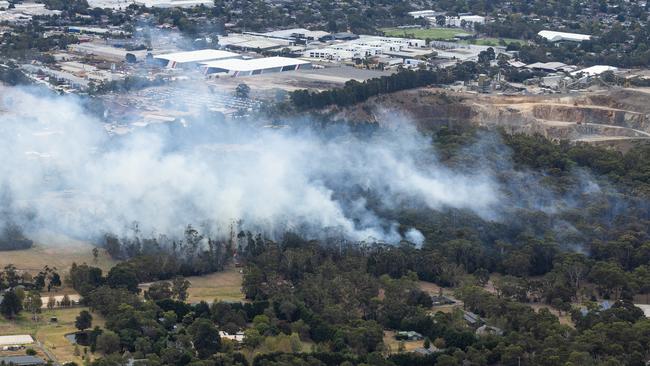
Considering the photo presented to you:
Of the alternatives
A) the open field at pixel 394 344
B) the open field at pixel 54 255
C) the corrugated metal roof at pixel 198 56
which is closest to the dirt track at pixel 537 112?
the corrugated metal roof at pixel 198 56

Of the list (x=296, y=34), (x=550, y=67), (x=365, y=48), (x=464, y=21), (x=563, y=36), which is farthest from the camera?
(x=464, y=21)

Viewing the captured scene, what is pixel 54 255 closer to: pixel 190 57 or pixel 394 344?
pixel 394 344

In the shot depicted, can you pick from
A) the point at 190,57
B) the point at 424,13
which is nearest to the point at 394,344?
the point at 190,57

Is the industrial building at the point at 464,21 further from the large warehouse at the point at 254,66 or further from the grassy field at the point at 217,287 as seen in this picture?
the grassy field at the point at 217,287

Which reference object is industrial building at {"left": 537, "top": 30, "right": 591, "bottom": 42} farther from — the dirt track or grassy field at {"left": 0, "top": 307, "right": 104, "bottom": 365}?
grassy field at {"left": 0, "top": 307, "right": 104, "bottom": 365}

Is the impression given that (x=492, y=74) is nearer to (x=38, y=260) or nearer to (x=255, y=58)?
(x=255, y=58)

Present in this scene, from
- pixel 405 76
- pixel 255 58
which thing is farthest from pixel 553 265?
pixel 255 58
